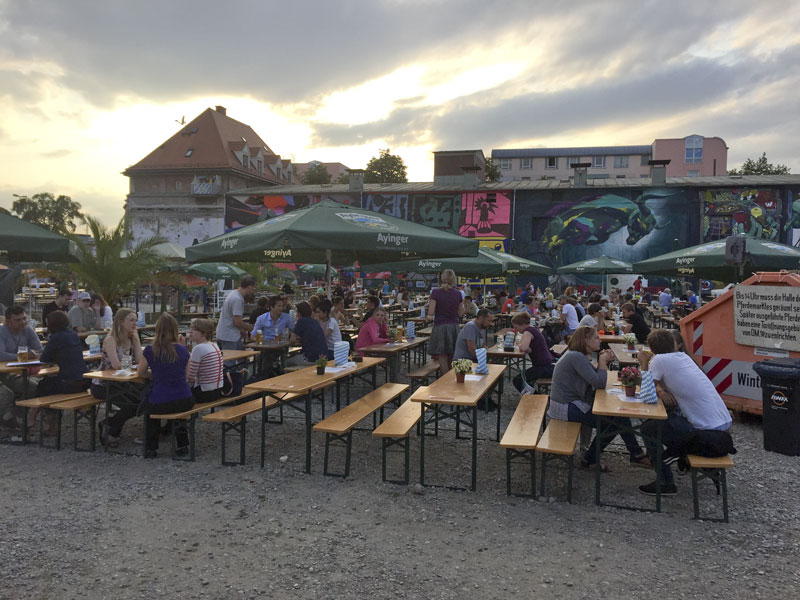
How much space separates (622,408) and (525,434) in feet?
2.79

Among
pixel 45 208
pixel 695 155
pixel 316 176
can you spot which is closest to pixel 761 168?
pixel 695 155

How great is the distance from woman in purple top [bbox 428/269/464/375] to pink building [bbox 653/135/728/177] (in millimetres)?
63467

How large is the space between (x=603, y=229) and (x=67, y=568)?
3186 cm

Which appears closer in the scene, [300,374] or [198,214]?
[300,374]

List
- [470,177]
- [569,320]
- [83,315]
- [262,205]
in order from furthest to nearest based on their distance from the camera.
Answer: [262,205], [470,177], [569,320], [83,315]

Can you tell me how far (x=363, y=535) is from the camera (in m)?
4.34

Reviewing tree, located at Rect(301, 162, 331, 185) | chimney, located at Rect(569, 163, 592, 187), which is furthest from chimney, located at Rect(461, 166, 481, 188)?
tree, located at Rect(301, 162, 331, 185)

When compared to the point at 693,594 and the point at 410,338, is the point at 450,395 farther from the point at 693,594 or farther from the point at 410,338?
the point at 410,338

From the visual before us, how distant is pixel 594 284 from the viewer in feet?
105

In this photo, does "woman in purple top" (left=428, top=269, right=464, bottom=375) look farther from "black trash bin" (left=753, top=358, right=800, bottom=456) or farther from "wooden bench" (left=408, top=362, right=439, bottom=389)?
"black trash bin" (left=753, top=358, right=800, bottom=456)

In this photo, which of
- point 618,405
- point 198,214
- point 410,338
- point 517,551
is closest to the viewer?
point 517,551

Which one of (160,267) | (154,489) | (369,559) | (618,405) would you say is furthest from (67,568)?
(160,267)

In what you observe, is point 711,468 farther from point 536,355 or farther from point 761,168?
point 761,168

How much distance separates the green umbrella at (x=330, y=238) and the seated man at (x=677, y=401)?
3.37 m
